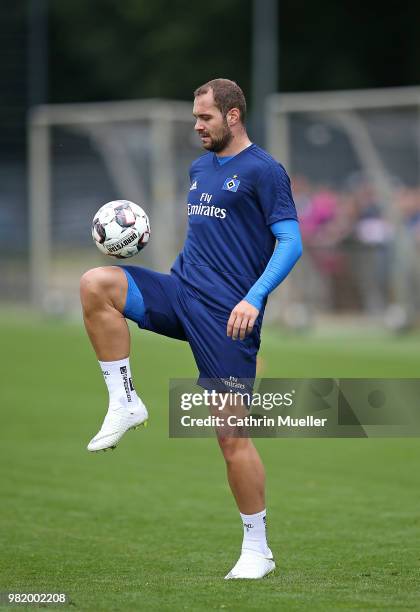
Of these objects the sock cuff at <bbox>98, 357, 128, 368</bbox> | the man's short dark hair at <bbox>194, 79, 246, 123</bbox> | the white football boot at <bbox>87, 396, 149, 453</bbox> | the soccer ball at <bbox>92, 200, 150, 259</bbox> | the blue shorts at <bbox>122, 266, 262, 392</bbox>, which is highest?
the man's short dark hair at <bbox>194, 79, 246, 123</bbox>

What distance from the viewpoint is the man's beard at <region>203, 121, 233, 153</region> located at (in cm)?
690

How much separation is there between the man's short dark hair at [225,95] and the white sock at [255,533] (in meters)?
2.02

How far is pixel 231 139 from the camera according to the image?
695 cm

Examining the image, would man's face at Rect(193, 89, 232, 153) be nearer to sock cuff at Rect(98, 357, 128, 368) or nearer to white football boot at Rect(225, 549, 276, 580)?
sock cuff at Rect(98, 357, 128, 368)

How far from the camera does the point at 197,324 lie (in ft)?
22.9

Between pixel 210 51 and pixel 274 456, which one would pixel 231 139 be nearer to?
pixel 274 456

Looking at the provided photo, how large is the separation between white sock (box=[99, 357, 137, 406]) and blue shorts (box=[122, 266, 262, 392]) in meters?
0.25

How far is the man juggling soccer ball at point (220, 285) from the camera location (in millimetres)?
6844

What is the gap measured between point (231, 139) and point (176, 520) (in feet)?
10.1

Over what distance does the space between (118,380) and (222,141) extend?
52.0 inches

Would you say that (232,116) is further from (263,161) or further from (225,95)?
(263,161)

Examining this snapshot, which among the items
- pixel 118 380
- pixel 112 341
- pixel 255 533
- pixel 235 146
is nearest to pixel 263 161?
pixel 235 146

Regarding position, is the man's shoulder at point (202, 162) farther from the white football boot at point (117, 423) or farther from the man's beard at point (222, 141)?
the white football boot at point (117, 423)

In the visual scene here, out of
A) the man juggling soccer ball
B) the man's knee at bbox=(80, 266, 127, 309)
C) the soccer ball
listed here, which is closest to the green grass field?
the man juggling soccer ball
